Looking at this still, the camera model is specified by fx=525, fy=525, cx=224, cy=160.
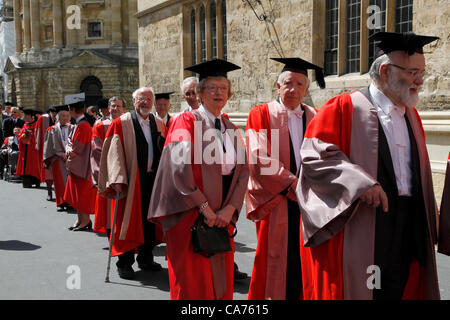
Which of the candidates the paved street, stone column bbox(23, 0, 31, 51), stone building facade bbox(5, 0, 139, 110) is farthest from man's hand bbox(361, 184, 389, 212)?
stone column bbox(23, 0, 31, 51)

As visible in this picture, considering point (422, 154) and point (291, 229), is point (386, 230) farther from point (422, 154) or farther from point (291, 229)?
point (291, 229)

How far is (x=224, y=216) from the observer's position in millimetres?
3889

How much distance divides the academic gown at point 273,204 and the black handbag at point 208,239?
642 mm

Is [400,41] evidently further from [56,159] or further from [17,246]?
[56,159]

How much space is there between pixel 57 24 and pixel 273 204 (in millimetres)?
47039

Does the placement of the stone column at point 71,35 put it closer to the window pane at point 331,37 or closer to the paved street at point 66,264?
the window pane at point 331,37

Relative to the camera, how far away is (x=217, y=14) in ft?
48.8

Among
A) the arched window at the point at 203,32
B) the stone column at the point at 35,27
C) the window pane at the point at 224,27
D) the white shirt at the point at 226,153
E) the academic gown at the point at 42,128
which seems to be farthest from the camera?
the stone column at the point at 35,27

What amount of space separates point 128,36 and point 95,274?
43.3 meters

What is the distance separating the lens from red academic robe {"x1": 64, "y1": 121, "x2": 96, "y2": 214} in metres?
8.55

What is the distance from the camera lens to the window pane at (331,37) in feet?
36.3

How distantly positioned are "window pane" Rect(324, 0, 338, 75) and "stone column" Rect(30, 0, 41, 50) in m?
42.8

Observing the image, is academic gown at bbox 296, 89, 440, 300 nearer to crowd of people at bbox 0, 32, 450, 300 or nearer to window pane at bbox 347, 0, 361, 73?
crowd of people at bbox 0, 32, 450, 300

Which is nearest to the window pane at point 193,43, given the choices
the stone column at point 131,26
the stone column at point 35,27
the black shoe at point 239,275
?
the black shoe at point 239,275
